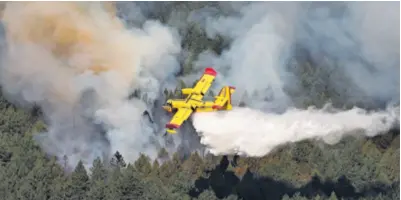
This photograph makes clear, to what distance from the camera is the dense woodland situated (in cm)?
7175

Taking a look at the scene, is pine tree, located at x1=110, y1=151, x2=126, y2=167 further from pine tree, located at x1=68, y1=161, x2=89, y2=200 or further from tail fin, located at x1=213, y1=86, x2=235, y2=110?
tail fin, located at x1=213, y1=86, x2=235, y2=110

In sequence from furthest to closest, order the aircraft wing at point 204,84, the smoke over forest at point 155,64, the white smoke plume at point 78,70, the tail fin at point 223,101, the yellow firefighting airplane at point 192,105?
the white smoke plume at point 78,70 → the smoke over forest at point 155,64 → the aircraft wing at point 204,84 → the tail fin at point 223,101 → the yellow firefighting airplane at point 192,105

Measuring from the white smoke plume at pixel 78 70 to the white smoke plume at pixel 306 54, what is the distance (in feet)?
22.1

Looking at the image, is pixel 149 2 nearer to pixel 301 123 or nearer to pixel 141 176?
pixel 141 176

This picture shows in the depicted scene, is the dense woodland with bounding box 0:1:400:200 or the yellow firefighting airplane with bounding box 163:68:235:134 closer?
the yellow firefighting airplane with bounding box 163:68:235:134

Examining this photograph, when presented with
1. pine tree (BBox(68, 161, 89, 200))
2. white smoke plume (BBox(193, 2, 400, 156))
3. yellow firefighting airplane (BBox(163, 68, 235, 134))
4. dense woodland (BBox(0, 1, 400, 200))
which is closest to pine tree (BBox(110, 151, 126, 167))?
dense woodland (BBox(0, 1, 400, 200))

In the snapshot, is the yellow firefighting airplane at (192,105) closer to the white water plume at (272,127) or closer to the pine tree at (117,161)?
the white water plume at (272,127)

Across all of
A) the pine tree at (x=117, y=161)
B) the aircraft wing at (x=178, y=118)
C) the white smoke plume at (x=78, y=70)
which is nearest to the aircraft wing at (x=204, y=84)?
the aircraft wing at (x=178, y=118)

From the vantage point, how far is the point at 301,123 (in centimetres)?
6481

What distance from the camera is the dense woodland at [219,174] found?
71.8m

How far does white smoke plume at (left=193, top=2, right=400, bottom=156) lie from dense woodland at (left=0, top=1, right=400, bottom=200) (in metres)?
2.17

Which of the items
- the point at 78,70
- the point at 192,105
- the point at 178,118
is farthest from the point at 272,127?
the point at 78,70

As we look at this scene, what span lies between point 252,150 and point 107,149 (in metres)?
20.4

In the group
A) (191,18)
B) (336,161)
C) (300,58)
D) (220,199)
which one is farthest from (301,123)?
(191,18)
